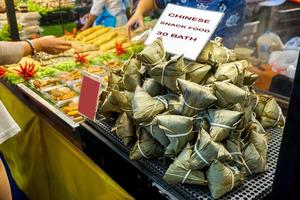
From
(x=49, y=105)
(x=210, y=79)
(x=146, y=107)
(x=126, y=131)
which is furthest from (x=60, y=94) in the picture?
(x=210, y=79)

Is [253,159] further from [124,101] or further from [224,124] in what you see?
[124,101]

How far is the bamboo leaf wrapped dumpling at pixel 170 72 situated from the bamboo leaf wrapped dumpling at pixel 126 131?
0.23m

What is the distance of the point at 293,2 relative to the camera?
151 inches

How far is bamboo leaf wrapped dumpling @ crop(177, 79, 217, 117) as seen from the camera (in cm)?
108

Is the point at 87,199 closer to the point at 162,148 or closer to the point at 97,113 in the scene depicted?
the point at 97,113

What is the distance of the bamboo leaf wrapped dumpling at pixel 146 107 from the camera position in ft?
3.94

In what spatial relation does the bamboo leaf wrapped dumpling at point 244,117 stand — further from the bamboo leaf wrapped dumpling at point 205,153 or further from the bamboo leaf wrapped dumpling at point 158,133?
the bamboo leaf wrapped dumpling at point 158,133

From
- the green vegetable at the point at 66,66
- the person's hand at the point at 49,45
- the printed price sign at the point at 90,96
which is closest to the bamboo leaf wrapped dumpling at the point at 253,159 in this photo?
the printed price sign at the point at 90,96

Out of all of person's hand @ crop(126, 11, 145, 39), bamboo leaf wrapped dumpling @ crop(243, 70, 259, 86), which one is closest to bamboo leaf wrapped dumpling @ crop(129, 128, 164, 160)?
bamboo leaf wrapped dumpling @ crop(243, 70, 259, 86)

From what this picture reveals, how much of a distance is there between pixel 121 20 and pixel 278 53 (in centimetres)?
263

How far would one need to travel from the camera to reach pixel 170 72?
3.90 feet

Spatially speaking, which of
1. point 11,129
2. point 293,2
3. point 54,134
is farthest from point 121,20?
point 11,129

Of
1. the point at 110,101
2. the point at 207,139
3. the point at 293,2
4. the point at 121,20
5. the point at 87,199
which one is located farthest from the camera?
the point at 121,20

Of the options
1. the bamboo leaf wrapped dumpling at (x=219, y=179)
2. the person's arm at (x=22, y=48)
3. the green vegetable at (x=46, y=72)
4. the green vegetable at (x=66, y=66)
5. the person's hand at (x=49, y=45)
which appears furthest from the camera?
the green vegetable at (x=66, y=66)
